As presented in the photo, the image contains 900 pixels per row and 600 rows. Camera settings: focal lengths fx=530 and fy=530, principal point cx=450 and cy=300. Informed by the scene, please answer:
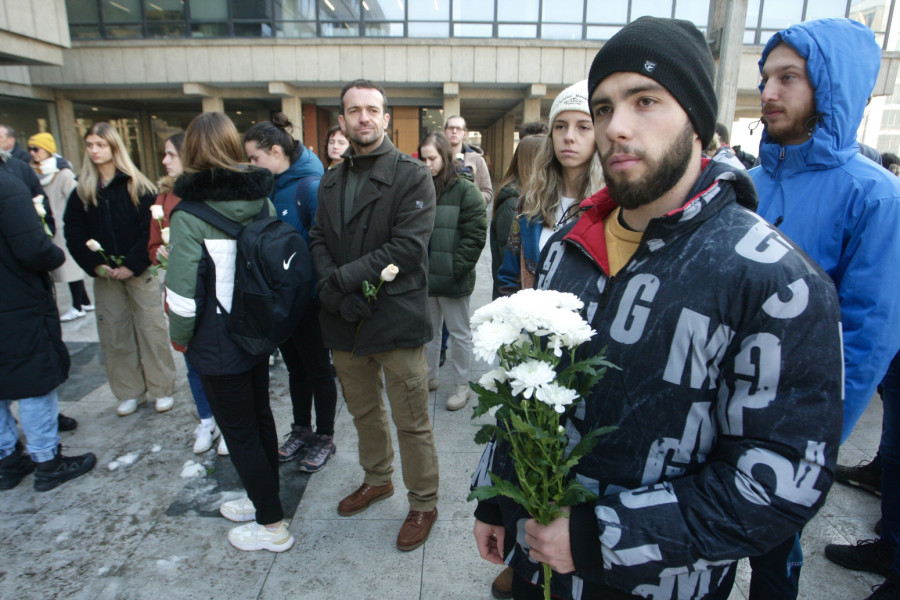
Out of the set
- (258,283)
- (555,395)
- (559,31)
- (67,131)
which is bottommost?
(258,283)

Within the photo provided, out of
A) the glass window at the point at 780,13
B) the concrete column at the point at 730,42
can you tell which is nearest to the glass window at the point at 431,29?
the glass window at the point at 780,13

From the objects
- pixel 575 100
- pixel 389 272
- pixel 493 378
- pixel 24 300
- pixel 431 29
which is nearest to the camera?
pixel 493 378

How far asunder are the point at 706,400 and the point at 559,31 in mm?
17453

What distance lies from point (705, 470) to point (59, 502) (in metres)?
3.64

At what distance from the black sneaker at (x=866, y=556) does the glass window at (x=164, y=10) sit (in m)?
20.3

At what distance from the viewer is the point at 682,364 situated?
111 centimetres

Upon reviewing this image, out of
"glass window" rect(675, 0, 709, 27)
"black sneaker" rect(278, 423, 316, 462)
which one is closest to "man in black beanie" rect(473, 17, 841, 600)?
"black sneaker" rect(278, 423, 316, 462)

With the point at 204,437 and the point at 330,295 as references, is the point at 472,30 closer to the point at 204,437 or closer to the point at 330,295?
the point at 204,437

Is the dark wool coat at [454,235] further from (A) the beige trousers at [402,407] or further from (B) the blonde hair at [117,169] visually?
(B) the blonde hair at [117,169]

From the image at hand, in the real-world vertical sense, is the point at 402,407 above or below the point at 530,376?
below

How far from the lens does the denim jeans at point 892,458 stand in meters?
2.50

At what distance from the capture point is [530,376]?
1.04m

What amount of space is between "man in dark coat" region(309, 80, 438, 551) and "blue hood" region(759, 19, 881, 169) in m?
1.68

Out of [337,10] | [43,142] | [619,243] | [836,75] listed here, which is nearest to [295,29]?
[337,10]
